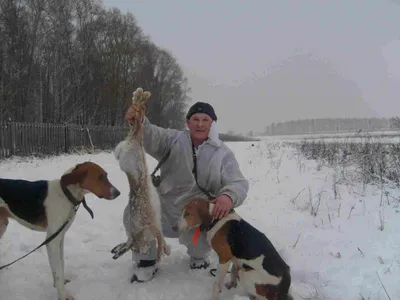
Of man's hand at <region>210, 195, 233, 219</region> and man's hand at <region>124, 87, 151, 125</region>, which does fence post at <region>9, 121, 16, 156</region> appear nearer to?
man's hand at <region>124, 87, 151, 125</region>

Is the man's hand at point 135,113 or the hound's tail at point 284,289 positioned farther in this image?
the man's hand at point 135,113

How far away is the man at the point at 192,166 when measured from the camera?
3670 millimetres

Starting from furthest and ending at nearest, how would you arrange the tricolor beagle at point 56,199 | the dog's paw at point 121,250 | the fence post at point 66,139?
the fence post at point 66,139
the dog's paw at point 121,250
the tricolor beagle at point 56,199

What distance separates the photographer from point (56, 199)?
10.2 ft

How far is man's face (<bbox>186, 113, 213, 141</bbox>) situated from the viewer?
12.0ft

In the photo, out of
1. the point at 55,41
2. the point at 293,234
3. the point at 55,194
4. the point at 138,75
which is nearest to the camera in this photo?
the point at 55,194

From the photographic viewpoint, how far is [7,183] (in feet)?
10.8

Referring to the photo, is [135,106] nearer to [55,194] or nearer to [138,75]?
[55,194]

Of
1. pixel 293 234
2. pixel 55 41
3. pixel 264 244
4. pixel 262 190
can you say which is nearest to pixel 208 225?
pixel 264 244

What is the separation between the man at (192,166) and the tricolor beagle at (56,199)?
30.2 inches

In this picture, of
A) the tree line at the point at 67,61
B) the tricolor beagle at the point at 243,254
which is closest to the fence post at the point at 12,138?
the tree line at the point at 67,61

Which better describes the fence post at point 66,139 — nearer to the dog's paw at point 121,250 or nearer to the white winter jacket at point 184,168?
the white winter jacket at point 184,168

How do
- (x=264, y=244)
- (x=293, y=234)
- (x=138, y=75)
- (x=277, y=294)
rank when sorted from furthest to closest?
(x=138, y=75), (x=293, y=234), (x=264, y=244), (x=277, y=294)

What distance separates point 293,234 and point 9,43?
20.2 meters
